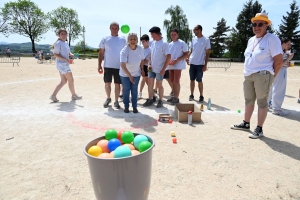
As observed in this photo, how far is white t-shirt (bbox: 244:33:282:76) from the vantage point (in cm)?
348

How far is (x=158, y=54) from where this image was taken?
574 cm

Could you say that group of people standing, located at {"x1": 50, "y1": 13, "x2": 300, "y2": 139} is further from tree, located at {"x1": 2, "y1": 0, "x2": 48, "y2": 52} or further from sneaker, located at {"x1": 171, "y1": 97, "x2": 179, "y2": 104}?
tree, located at {"x1": 2, "y1": 0, "x2": 48, "y2": 52}

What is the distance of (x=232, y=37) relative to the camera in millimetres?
46156

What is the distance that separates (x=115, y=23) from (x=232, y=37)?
45.9 m

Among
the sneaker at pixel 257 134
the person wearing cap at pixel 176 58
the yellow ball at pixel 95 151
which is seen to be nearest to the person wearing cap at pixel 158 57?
the person wearing cap at pixel 176 58

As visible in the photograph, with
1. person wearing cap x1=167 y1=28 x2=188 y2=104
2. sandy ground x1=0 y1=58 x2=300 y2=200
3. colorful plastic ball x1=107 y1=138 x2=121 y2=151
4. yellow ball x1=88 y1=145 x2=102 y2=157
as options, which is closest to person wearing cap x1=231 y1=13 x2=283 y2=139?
sandy ground x1=0 y1=58 x2=300 y2=200

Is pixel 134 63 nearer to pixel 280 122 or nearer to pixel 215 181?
pixel 215 181

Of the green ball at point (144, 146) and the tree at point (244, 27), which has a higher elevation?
the tree at point (244, 27)

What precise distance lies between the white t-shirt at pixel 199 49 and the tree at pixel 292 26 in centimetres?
4586

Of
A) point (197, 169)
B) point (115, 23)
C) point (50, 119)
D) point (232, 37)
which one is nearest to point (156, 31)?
point (115, 23)

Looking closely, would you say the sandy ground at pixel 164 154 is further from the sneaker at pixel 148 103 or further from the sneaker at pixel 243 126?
the sneaker at pixel 148 103

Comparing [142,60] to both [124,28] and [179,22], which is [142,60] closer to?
[124,28]

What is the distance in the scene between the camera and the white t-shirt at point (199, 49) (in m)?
6.31

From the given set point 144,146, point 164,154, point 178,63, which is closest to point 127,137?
point 144,146
